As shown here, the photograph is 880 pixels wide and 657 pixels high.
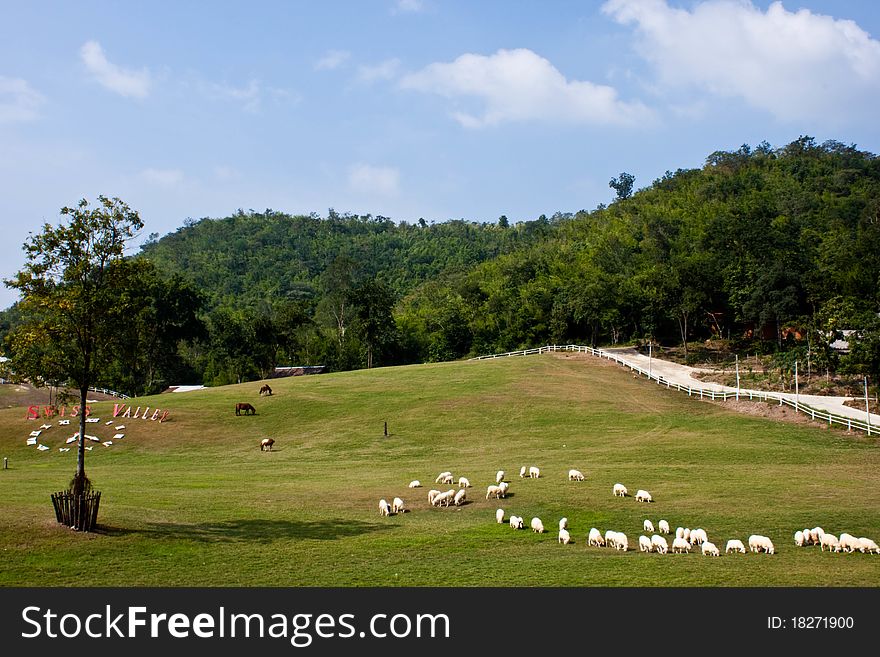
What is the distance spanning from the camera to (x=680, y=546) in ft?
70.2

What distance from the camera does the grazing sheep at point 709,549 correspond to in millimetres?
20880

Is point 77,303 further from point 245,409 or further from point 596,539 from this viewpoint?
point 245,409

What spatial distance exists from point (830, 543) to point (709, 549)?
11.5 feet

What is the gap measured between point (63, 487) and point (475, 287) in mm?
108317

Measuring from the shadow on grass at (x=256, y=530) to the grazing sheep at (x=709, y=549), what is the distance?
32.8 ft

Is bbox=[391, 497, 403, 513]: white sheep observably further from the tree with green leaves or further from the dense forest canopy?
the dense forest canopy

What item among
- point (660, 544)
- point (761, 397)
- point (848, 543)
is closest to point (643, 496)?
point (660, 544)

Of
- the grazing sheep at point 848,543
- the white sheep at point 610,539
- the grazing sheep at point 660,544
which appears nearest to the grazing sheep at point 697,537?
the grazing sheep at point 660,544

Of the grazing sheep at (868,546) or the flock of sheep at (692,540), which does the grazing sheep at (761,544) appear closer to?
the flock of sheep at (692,540)

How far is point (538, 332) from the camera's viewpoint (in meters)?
114

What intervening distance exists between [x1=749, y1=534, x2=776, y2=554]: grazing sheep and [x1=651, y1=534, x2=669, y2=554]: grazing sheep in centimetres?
237

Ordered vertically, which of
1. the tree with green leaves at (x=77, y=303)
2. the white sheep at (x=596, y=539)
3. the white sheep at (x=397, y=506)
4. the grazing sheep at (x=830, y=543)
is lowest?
the white sheep at (x=397, y=506)

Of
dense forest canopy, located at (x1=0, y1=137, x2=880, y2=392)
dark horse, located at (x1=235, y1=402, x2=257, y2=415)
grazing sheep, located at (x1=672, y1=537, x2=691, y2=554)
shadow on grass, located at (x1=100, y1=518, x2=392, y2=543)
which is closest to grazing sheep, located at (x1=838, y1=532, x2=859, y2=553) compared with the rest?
grazing sheep, located at (x1=672, y1=537, x2=691, y2=554)
